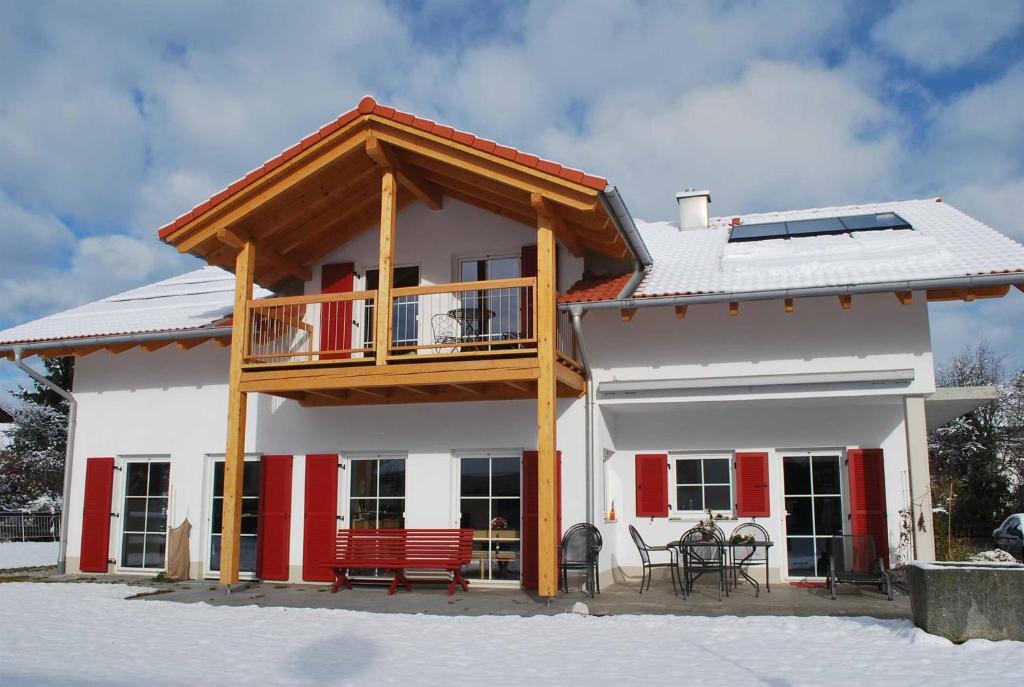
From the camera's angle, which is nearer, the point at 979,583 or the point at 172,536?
the point at 979,583

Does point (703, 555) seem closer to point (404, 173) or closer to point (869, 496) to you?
point (869, 496)

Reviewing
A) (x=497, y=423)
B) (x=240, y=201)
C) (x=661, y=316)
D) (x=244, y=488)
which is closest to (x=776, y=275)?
(x=661, y=316)

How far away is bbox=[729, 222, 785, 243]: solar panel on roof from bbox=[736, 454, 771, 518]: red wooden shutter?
A: 311 centimetres

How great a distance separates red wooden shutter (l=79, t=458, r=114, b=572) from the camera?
12.4 m

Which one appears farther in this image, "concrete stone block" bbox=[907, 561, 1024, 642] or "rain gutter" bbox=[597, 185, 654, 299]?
"rain gutter" bbox=[597, 185, 654, 299]

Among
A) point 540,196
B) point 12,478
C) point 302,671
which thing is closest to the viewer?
point 302,671

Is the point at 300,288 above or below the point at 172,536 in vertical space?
above

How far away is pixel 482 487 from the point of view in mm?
11078

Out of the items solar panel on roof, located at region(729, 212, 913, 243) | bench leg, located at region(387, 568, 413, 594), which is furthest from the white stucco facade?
solar panel on roof, located at region(729, 212, 913, 243)

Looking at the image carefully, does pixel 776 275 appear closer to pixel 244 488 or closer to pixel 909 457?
pixel 909 457

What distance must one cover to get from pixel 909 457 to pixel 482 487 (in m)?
4.85

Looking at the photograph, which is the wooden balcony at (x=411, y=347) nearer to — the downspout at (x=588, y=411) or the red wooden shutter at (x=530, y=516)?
the downspout at (x=588, y=411)

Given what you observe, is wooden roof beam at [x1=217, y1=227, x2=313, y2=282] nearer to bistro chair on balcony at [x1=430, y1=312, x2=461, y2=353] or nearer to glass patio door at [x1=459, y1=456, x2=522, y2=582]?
bistro chair on balcony at [x1=430, y1=312, x2=461, y2=353]

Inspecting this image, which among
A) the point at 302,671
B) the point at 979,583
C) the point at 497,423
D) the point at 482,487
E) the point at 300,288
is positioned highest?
the point at 300,288
